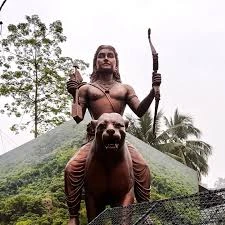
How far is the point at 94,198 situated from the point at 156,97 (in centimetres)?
100

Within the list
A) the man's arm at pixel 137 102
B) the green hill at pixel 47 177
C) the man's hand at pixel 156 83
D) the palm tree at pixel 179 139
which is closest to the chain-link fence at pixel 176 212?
the man's hand at pixel 156 83

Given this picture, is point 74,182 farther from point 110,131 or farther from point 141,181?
point 110,131

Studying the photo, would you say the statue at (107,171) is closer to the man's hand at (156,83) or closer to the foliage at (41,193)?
the man's hand at (156,83)

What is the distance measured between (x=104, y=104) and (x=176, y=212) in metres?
1.87

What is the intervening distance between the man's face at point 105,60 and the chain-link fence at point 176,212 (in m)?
1.84

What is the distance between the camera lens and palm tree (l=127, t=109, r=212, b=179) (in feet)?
64.2

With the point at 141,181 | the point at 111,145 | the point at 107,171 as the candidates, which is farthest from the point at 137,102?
the point at 111,145

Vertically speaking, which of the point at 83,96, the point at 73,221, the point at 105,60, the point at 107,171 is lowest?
the point at 73,221

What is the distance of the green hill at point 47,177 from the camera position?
753cm

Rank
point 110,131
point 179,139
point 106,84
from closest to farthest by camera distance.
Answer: point 110,131 → point 106,84 → point 179,139

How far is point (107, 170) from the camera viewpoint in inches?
171

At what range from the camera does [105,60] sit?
509 centimetres

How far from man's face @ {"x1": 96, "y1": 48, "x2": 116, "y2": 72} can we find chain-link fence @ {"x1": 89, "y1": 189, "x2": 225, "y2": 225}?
1838 mm

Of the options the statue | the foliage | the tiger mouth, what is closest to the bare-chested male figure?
the statue
